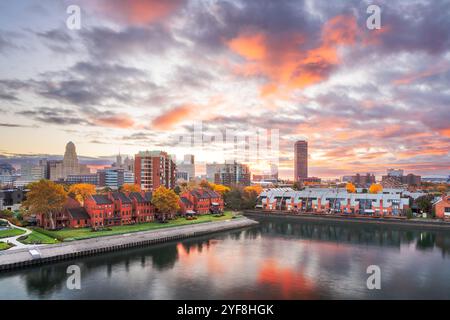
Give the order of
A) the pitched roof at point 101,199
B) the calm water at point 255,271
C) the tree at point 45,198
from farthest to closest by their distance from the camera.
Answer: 1. the pitched roof at point 101,199
2. the tree at point 45,198
3. the calm water at point 255,271

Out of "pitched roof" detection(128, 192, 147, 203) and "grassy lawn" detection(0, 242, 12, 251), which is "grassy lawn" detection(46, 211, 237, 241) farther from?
"grassy lawn" detection(0, 242, 12, 251)

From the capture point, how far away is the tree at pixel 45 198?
48875 mm

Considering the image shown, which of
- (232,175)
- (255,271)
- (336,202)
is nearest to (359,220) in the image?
(336,202)

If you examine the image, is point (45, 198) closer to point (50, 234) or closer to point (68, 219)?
point (68, 219)

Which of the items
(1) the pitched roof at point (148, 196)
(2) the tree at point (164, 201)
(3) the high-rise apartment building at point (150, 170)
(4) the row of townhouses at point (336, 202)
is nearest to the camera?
(2) the tree at point (164, 201)

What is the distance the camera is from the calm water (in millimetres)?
29984

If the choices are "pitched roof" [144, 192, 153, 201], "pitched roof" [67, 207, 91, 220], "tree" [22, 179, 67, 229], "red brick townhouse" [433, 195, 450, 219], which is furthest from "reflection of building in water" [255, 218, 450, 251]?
"tree" [22, 179, 67, 229]

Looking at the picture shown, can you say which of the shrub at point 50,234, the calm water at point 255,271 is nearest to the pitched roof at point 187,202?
the calm water at point 255,271

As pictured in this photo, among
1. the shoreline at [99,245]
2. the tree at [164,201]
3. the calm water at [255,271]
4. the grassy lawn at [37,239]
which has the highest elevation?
the tree at [164,201]

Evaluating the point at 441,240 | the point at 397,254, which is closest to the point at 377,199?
the point at 441,240

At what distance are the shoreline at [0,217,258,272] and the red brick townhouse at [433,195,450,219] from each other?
44.1 m

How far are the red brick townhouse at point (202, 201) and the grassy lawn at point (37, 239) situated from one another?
3154cm

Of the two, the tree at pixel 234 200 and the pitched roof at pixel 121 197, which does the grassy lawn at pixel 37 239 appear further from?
the tree at pixel 234 200

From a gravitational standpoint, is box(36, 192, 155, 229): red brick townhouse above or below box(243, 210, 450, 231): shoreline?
above
